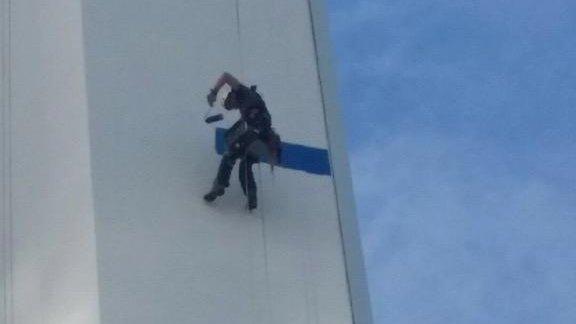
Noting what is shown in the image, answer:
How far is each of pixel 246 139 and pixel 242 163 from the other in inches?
14.6

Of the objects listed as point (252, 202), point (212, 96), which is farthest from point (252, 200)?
point (212, 96)

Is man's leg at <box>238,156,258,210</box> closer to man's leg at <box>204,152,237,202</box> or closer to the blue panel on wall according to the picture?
man's leg at <box>204,152,237,202</box>

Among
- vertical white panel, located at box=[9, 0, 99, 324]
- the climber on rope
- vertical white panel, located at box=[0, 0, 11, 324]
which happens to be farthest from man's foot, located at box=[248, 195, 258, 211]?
vertical white panel, located at box=[0, 0, 11, 324]

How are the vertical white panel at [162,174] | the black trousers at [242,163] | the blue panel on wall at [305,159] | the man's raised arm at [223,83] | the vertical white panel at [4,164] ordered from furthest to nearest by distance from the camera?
the blue panel on wall at [305,159], the vertical white panel at [4,164], the black trousers at [242,163], the man's raised arm at [223,83], the vertical white panel at [162,174]

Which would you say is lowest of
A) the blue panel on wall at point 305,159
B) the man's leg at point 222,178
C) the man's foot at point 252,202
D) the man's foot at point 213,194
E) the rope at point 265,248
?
the rope at point 265,248

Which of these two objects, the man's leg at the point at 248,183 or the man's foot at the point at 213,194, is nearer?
the man's foot at the point at 213,194

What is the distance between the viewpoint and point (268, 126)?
458 inches

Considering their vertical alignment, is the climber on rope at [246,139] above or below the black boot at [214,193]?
above

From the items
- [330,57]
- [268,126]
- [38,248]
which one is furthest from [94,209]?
[330,57]

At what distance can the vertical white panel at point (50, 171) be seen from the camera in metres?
11.3

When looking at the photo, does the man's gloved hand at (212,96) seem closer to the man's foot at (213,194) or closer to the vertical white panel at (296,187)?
the man's foot at (213,194)

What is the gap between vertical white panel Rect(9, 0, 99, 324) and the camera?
37.2 feet

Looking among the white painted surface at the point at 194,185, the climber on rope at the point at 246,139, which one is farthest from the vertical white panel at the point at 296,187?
the climber on rope at the point at 246,139

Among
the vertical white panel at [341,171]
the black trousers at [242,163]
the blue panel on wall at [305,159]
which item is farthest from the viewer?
the blue panel on wall at [305,159]
